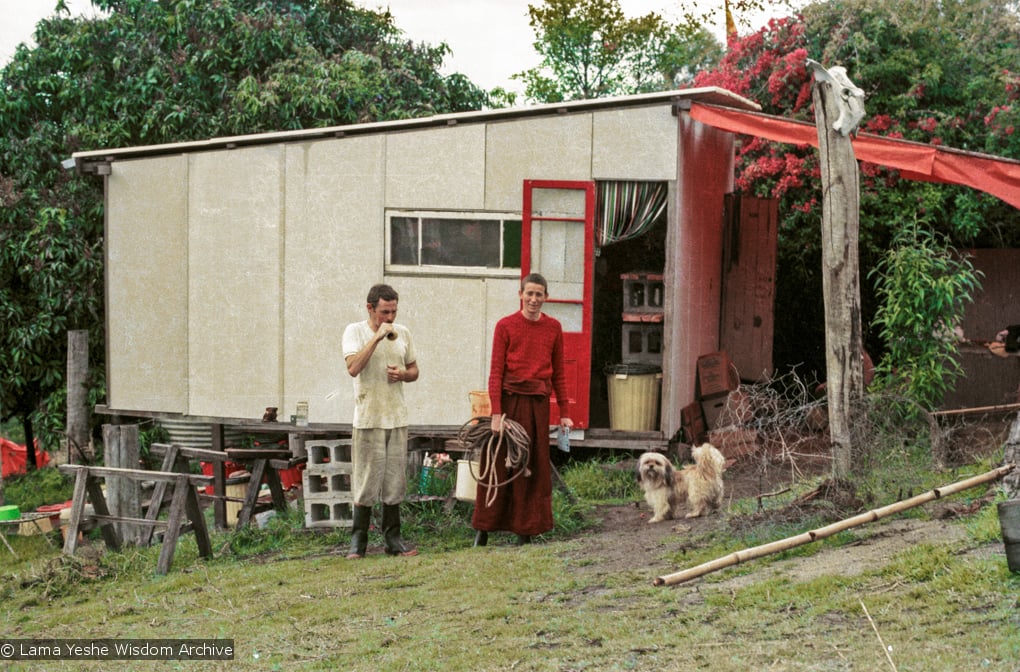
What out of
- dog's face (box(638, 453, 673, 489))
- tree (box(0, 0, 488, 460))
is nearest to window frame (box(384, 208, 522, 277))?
dog's face (box(638, 453, 673, 489))

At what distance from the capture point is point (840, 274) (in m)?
7.66

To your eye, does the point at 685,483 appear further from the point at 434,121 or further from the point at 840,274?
the point at 434,121

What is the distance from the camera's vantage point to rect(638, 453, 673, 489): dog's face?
8.74m

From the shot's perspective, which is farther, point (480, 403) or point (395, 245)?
point (395, 245)

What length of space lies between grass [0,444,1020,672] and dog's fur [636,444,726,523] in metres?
0.40

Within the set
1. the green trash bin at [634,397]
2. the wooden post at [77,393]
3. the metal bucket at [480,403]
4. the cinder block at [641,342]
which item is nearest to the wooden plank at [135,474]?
the metal bucket at [480,403]

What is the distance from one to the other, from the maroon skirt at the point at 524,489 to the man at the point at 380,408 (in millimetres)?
586

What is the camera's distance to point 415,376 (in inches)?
315

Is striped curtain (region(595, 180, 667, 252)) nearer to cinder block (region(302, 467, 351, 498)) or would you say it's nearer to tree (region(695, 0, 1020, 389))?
cinder block (region(302, 467, 351, 498))

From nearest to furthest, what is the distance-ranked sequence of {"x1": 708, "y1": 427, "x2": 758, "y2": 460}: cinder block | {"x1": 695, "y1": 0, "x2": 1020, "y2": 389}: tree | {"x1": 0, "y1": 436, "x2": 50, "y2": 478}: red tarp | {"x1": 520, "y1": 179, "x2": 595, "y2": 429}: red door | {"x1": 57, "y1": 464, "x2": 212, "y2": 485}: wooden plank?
{"x1": 57, "y1": 464, "x2": 212, "y2": 485}: wooden plank, {"x1": 520, "y1": 179, "x2": 595, "y2": 429}: red door, {"x1": 708, "y1": 427, "x2": 758, "y2": 460}: cinder block, {"x1": 695, "y1": 0, "x2": 1020, "y2": 389}: tree, {"x1": 0, "y1": 436, "x2": 50, "y2": 478}: red tarp

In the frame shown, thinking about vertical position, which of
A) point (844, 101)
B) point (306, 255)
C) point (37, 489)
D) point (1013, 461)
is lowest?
point (37, 489)

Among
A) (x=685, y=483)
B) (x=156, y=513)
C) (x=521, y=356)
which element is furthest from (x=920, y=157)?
(x=156, y=513)

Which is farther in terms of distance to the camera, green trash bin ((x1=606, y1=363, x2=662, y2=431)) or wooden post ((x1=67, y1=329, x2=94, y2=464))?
wooden post ((x1=67, y1=329, x2=94, y2=464))

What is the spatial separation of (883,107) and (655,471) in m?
7.57
